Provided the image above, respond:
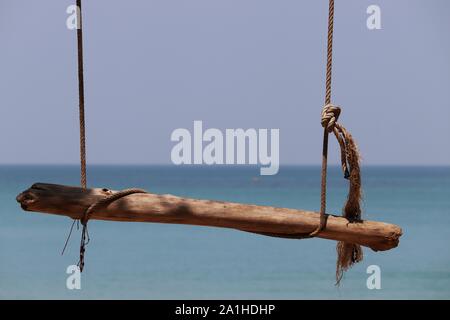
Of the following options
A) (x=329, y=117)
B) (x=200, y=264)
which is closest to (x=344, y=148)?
(x=329, y=117)

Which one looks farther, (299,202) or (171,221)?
(299,202)

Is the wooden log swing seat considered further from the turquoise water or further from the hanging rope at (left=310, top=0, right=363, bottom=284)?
the turquoise water

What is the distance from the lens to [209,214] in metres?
2.35

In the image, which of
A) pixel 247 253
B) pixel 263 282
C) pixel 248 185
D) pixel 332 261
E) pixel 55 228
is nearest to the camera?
pixel 263 282

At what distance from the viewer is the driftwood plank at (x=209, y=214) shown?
2352mm

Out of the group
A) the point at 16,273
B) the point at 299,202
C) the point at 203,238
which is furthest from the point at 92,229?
the point at 299,202

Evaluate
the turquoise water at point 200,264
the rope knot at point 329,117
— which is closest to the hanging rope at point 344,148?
the rope knot at point 329,117

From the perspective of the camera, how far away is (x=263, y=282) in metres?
11.4

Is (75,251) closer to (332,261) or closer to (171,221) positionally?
(332,261)

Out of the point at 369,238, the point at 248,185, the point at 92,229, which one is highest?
the point at 369,238

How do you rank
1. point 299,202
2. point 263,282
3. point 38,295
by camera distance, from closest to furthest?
point 38,295 → point 263,282 → point 299,202

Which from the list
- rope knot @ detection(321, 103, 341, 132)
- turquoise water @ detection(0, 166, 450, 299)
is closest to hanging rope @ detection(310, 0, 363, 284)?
rope knot @ detection(321, 103, 341, 132)

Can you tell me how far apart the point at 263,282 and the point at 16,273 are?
10.8 feet

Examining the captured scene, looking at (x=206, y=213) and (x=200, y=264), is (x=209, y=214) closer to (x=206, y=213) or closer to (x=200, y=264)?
(x=206, y=213)
